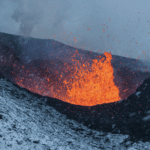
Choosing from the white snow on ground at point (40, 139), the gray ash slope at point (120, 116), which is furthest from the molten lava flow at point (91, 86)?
the white snow on ground at point (40, 139)

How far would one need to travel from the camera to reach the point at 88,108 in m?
10.4

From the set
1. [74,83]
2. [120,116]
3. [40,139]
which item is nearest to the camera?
[40,139]

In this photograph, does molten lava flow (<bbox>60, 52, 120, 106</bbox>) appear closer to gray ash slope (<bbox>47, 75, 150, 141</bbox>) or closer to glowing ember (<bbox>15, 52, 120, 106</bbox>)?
glowing ember (<bbox>15, 52, 120, 106</bbox>)

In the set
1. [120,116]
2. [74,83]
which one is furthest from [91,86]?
[120,116]

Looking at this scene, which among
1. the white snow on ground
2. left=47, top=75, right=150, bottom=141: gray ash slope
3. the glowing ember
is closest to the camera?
the white snow on ground

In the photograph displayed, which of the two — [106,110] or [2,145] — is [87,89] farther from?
[2,145]

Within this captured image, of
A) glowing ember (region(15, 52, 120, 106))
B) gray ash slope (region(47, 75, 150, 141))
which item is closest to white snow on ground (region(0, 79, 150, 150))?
gray ash slope (region(47, 75, 150, 141))

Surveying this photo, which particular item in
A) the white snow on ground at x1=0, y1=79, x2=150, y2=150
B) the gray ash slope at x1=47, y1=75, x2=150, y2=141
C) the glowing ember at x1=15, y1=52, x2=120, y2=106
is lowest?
the white snow on ground at x1=0, y1=79, x2=150, y2=150

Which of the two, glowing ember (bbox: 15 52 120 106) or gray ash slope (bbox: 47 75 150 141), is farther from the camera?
glowing ember (bbox: 15 52 120 106)

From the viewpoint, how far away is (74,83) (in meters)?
14.7

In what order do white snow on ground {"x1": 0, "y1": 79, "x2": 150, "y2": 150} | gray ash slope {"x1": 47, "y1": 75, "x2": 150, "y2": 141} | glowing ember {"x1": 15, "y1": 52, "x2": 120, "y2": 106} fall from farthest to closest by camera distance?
glowing ember {"x1": 15, "y1": 52, "x2": 120, "y2": 106} → gray ash slope {"x1": 47, "y1": 75, "x2": 150, "y2": 141} → white snow on ground {"x1": 0, "y1": 79, "x2": 150, "y2": 150}

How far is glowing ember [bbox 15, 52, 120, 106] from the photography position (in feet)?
40.5

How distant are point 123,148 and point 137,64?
A: 21.7 meters

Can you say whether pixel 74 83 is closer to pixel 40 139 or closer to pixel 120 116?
pixel 120 116
